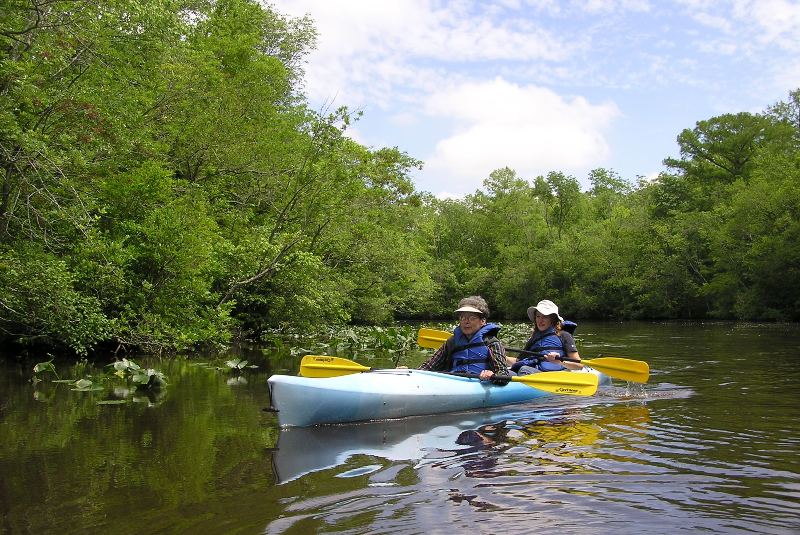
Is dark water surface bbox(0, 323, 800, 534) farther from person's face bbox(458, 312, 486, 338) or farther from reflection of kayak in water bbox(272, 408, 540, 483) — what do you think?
person's face bbox(458, 312, 486, 338)

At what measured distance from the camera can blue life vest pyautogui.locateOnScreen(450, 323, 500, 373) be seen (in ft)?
25.1

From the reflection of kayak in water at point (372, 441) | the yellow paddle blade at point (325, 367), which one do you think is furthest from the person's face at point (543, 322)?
the yellow paddle blade at point (325, 367)

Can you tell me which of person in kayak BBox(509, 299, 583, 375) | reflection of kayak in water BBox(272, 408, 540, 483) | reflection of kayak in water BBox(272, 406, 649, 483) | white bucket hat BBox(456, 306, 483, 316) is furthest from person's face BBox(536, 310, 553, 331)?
reflection of kayak in water BBox(272, 408, 540, 483)

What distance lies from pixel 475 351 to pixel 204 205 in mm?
9403

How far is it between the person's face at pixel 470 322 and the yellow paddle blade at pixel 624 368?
88.1 inches

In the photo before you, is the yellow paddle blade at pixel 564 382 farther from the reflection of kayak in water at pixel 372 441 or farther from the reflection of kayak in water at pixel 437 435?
the reflection of kayak in water at pixel 372 441

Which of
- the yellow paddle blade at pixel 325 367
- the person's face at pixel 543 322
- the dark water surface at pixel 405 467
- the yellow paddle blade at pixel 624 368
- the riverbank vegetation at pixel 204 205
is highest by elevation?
the riverbank vegetation at pixel 204 205

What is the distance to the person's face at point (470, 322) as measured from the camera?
7.38 meters

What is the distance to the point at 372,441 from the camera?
6.05 meters

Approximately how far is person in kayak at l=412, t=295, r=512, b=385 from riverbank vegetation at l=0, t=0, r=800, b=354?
5.70 meters

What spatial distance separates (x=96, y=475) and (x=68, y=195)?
772 cm

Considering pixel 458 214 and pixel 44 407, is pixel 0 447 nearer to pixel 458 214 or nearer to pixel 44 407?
pixel 44 407

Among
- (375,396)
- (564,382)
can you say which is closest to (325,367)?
(375,396)

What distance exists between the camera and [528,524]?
3.72m
